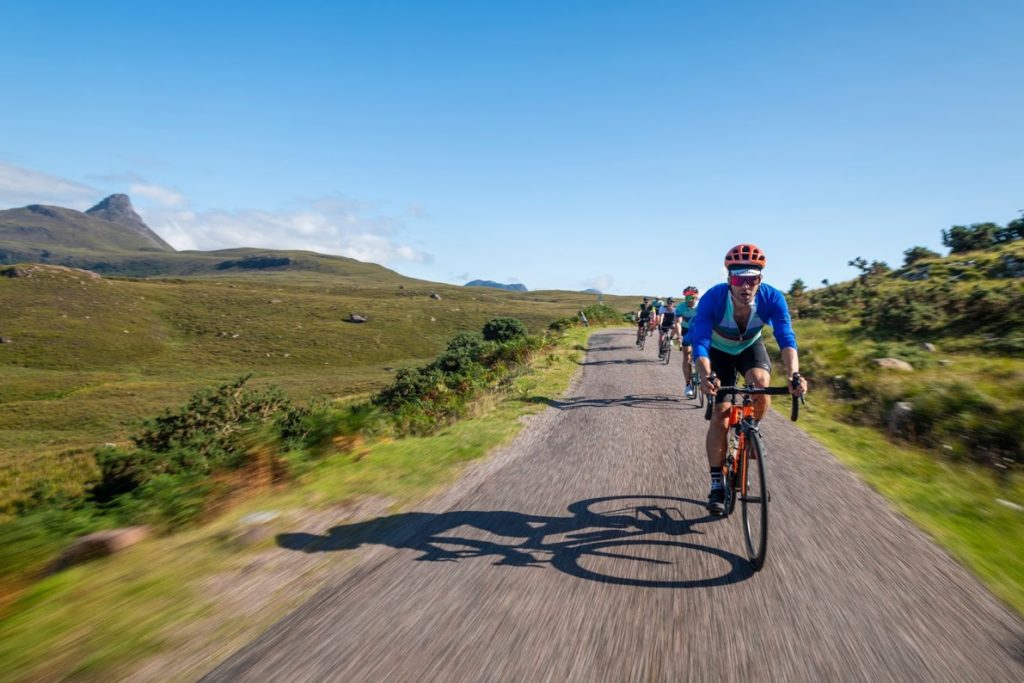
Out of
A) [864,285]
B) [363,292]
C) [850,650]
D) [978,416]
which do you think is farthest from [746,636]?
[363,292]

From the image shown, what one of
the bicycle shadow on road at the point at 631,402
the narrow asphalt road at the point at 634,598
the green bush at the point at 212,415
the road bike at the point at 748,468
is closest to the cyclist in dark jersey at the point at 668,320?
the bicycle shadow on road at the point at 631,402

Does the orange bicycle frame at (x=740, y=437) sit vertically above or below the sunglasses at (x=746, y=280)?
below

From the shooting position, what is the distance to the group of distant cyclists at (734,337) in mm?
4727

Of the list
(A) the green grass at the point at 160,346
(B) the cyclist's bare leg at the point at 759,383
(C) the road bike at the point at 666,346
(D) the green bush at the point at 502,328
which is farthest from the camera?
(D) the green bush at the point at 502,328

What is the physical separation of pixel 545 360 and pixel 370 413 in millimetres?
11387

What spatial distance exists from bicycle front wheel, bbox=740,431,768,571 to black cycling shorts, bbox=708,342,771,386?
1.02 metres

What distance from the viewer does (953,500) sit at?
17.3 feet

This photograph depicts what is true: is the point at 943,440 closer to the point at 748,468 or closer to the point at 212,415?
the point at 748,468

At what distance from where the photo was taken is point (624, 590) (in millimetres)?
3539

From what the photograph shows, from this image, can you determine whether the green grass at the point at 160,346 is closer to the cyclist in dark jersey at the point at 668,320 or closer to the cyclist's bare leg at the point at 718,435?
the cyclist in dark jersey at the point at 668,320

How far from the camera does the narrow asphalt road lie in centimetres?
275

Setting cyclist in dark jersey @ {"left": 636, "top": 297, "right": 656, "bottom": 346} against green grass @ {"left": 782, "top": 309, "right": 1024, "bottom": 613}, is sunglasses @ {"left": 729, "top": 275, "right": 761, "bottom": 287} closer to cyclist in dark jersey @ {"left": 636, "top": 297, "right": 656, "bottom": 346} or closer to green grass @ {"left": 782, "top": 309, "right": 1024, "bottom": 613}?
green grass @ {"left": 782, "top": 309, "right": 1024, "bottom": 613}

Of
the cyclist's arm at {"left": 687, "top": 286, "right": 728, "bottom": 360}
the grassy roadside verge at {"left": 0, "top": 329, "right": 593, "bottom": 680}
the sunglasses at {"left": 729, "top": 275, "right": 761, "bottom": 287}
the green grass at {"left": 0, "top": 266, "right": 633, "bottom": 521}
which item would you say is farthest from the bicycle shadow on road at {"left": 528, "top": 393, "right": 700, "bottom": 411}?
the green grass at {"left": 0, "top": 266, "right": 633, "bottom": 521}

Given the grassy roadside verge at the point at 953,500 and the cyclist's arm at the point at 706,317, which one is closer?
the grassy roadside verge at the point at 953,500
